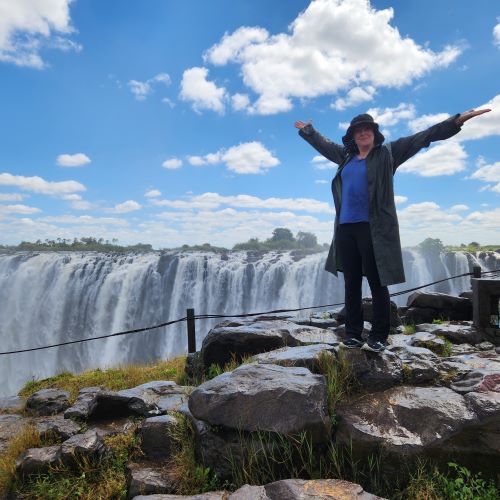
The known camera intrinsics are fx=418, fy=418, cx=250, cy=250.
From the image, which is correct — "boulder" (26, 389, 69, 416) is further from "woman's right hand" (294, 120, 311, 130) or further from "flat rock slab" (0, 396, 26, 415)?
"woman's right hand" (294, 120, 311, 130)

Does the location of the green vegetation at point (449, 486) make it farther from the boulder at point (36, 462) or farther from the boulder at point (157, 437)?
the boulder at point (36, 462)

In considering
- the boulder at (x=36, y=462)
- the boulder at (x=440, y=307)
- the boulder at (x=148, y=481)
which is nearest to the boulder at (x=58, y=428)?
the boulder at (x=36, y=462)

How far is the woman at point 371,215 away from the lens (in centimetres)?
366

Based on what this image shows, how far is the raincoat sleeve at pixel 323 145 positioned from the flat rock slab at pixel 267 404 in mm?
2252

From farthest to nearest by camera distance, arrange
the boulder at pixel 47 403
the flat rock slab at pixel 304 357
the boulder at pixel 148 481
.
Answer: the boulder at pixel 47 403 < the flat rock slab at pixel 304 357 < the boulder at pixel 148 481

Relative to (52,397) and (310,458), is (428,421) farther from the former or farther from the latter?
(52,397)

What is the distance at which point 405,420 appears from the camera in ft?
10.0

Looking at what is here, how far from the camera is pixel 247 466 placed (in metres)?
2.94

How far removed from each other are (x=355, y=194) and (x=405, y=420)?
1932 mm

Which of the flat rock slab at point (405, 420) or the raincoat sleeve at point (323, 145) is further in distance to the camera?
the raincoat sleeve at point (323, 145)

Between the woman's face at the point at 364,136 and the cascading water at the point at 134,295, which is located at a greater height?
the woman's face at the point at 364,136

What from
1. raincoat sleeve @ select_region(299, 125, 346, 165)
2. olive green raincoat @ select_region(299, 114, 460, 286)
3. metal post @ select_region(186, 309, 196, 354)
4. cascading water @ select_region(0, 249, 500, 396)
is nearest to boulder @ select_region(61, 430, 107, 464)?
olive green raincoat @ select_region(299, 114, 460, 286)

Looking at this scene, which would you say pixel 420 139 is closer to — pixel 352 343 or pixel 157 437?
pixel 352 343

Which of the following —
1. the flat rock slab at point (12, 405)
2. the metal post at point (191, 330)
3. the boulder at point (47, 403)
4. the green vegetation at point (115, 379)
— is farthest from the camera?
the metal post at point (191, 330)
